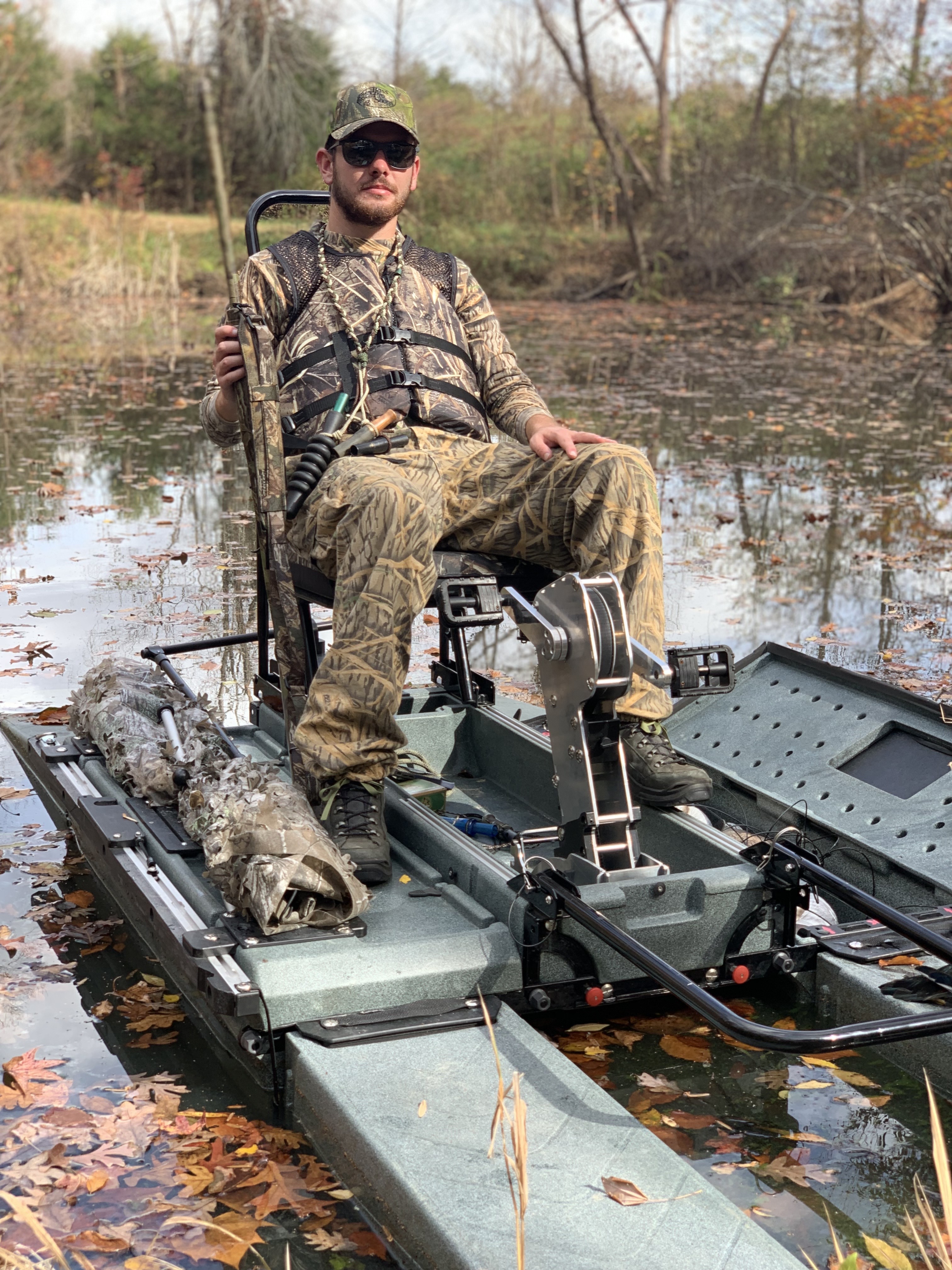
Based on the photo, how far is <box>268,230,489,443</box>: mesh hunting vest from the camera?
398cm

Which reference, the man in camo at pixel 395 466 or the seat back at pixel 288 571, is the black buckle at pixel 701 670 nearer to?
the man in camo at pixel 395 466

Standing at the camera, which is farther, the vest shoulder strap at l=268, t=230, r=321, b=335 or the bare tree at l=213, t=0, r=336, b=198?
the bare tree at l=213, t=0, r=336, b=198

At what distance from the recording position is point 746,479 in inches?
394

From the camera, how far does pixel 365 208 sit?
4.16 m

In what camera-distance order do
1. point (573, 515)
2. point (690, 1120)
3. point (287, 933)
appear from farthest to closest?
point (573, 515)
point (287, 933)
point (690, 1120)

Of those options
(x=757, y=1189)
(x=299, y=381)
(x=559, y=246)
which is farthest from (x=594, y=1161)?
(x=559, y=246)

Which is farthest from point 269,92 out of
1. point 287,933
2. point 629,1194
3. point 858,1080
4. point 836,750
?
point 629,1194

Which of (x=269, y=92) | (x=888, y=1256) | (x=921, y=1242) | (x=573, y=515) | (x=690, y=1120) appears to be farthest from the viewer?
(x=269, y=92)

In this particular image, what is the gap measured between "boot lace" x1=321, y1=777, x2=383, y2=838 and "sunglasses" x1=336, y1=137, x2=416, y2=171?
182 cm

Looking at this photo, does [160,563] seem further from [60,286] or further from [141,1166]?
[60,286]

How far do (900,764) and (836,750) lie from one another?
19cm

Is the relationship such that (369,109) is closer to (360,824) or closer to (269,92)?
(360,824)

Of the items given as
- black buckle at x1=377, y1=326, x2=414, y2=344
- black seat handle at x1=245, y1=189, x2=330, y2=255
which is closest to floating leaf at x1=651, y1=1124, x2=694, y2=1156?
black buckle at x1=377, y1=326, x2=414, y2=344

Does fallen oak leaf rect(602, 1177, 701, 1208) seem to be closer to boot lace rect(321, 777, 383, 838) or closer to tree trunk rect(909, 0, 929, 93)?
boot lace rect(321, 777, 383, 838)
